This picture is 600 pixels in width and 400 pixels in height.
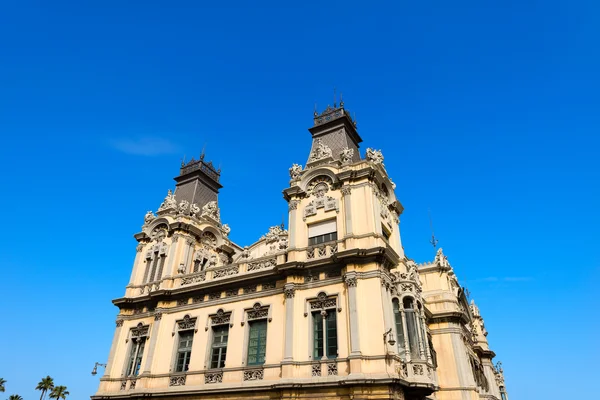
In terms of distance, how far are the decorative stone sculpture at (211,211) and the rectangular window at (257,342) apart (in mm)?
12282

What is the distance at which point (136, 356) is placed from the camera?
27000 millimetres

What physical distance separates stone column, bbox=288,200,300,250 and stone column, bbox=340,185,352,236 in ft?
10.8

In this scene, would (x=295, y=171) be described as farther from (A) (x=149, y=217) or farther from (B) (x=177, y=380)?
(B) (x=177, y=380)

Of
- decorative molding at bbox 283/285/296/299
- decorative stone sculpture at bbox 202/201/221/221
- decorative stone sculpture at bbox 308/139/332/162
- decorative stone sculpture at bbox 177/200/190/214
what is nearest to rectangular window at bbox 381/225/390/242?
decorative stone sculpture at bbox 308/139/332/162

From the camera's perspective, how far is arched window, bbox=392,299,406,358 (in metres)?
20.1

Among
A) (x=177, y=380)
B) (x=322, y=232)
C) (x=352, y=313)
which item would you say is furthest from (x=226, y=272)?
(x=352, y=313)

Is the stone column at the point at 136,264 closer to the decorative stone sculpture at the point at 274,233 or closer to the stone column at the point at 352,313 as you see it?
the decorative stone sculpture at the point at 274,233

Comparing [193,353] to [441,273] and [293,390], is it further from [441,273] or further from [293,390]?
[441,273]

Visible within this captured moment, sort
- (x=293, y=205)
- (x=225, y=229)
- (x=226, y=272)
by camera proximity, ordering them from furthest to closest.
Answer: (x=225, y=229) < (x=226, y=272) < (x=293, y=205)

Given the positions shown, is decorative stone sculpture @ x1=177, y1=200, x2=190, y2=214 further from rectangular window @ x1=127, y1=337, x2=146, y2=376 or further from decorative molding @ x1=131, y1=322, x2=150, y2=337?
rectangular window @ x1=127, y1=337, x2=146, y2=376

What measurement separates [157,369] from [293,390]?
10223 millimetres

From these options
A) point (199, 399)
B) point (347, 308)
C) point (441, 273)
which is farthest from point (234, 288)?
point (441, 273)

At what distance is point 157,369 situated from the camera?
82.9ft

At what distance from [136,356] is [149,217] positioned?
10.7 meters
